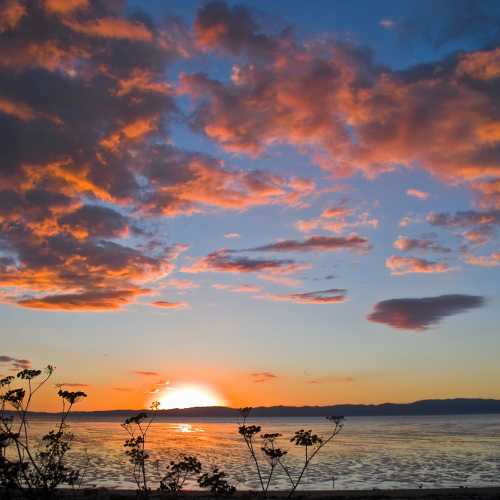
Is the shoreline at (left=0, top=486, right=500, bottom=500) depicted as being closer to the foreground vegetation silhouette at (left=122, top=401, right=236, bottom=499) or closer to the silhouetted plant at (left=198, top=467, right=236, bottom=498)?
the foreground vegetation silhouette at (left=122, top=401, right=236, bottom=499)

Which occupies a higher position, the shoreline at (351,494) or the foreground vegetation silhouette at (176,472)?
the foreground vegetation silhouette at (176,472)

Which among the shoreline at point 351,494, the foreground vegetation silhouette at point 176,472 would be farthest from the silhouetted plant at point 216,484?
the shoreline at point 351,494

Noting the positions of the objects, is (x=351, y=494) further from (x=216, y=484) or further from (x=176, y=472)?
(x=216, y=484)

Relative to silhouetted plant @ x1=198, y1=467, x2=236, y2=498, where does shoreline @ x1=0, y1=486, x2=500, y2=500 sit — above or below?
below

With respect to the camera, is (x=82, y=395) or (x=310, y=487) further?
(x=310, y=487)

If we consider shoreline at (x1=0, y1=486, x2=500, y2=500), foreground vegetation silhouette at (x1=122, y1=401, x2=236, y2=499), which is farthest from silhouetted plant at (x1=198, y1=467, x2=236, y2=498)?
shoreline at (x1=0, y1=486, x2=500, y2=500)

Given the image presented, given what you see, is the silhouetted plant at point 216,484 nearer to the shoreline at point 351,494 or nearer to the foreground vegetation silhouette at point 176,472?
the foreground vegetation silhouette at point 176,472

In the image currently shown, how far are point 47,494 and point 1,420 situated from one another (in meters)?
4.95

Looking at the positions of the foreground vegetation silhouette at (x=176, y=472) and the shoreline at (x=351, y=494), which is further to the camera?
the shoreline at (x=351, y=494)

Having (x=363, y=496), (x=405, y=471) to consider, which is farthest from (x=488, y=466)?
(x=363, y=496)

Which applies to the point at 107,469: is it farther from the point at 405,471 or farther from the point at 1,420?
the point at 1,420

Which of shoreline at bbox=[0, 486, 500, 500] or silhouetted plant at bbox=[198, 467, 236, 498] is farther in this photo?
shoreline at bbox=[0, 486, 500, 500]

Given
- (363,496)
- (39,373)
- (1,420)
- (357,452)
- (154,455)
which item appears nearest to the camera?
(39,373)

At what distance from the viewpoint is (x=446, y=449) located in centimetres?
9900
